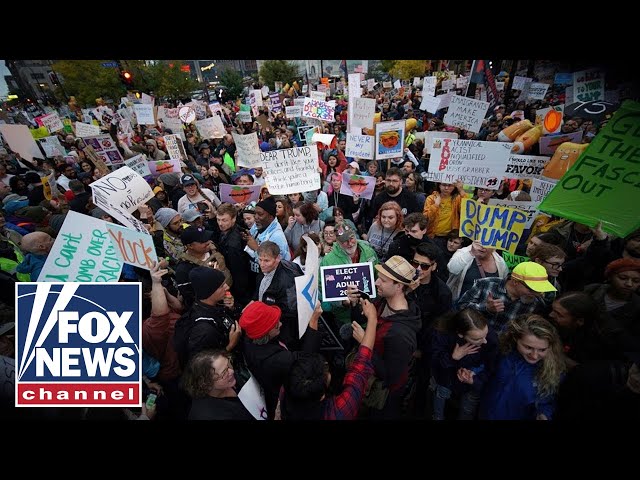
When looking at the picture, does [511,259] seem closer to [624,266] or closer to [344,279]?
[624,266]

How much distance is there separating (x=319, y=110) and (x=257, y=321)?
9.69 meters

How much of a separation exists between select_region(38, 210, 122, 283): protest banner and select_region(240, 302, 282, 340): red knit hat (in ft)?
4.92

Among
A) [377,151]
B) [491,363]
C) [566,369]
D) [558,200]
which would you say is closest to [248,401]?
[491,363]

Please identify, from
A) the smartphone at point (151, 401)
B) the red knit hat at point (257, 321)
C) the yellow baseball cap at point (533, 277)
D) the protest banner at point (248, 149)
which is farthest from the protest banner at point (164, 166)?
the yellow baseball cap at point (533, 277)

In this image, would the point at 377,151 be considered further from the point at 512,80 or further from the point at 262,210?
the point at 512,80

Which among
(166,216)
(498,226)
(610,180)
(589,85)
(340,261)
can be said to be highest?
(589,85)

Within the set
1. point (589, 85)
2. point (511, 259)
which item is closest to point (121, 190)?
point (511, 259)

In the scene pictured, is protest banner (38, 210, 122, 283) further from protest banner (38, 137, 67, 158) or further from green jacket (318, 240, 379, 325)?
protest banner (38, 137, 67, 158)

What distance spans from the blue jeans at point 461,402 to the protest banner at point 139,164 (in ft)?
21.6

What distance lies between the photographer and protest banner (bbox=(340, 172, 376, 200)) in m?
5.62

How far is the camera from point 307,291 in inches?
107

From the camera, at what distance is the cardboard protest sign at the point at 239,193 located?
18.2ft

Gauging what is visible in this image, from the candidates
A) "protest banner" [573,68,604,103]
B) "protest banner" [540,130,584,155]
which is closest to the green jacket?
"protest banner" [540,130,584,155]

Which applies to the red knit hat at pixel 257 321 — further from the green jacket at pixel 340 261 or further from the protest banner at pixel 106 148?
the protest banner at pixel 106 148
